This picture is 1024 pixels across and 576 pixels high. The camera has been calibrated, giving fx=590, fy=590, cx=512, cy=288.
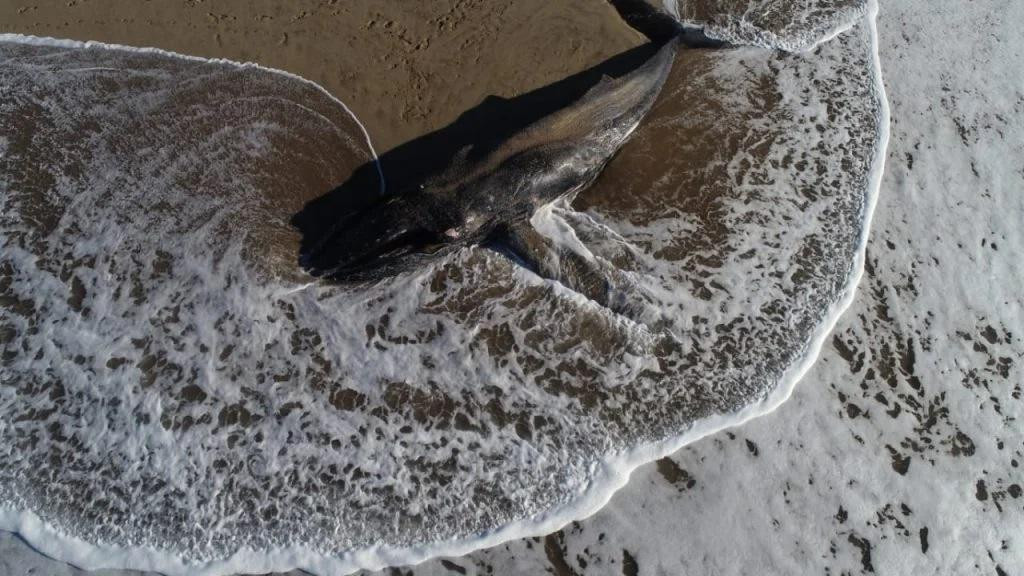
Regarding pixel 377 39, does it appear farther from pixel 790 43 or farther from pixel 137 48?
pixel 790 43

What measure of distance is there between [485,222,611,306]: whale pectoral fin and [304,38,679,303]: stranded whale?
10 millimetres

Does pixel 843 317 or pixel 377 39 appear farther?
pixel 377 39

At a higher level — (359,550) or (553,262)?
(553,262)

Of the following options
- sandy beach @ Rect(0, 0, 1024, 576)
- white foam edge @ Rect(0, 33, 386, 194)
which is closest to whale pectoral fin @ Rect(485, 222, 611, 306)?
sandy beach @ Rect(0, 0, 1024, 576)

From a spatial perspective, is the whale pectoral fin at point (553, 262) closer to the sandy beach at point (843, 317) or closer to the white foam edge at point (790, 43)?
the sandy beach at point (843, 317)

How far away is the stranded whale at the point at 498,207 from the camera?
5977mm

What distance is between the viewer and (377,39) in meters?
7.03

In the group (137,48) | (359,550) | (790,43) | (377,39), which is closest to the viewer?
(359,550)

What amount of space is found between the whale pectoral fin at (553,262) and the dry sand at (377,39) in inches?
64.5

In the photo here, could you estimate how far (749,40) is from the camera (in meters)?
7.50

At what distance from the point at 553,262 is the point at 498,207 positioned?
2.67ft

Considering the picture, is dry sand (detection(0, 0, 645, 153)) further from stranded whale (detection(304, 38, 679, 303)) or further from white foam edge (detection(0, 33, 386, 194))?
stranded whale (detection(304, 38, 679, 303))

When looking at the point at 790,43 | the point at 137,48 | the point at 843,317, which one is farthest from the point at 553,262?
the point at 137,48

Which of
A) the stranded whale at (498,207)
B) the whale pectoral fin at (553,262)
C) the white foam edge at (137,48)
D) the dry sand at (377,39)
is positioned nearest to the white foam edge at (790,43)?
the dry sand at (377,39)
